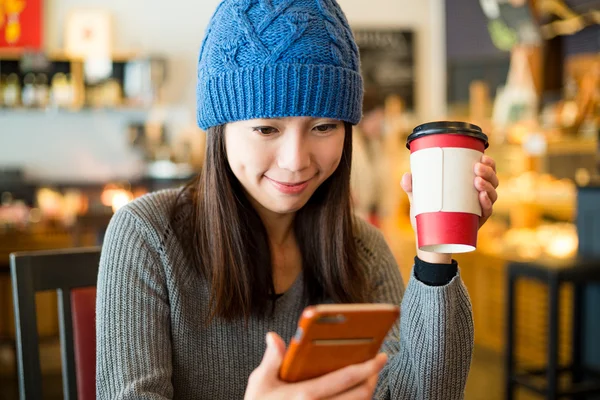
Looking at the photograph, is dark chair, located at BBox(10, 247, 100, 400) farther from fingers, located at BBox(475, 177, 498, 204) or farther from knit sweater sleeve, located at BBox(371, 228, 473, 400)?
fingers, located at BBox(475, 177, 498, 204)

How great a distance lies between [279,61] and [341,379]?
1.98ft

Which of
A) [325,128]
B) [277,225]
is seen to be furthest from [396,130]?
[325,128]

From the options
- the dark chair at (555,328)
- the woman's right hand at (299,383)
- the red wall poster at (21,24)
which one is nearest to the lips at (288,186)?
the woman's right hand at (299,383)

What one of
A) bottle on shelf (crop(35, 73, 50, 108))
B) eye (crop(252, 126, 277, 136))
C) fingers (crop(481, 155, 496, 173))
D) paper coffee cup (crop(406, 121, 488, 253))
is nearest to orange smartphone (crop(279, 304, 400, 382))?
paper coffee cup (crop(406, 121, 488, 253))

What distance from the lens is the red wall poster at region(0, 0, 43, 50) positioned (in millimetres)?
5793

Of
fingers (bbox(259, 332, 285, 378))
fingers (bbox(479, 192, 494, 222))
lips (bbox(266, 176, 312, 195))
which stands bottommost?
fingers (bbox(259, 332, 285, 378))

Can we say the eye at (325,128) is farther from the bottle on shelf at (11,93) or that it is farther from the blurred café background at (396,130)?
the bottle on shelf at (11,93)

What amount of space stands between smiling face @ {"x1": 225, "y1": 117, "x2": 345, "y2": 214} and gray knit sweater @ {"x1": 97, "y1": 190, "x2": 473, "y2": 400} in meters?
0.23

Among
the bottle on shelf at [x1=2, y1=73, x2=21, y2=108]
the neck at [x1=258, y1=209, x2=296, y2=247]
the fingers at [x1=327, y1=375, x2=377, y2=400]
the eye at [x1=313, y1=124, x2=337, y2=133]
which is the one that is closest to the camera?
the fingers at [x1=327, y1=375, x2=377, y2=400]

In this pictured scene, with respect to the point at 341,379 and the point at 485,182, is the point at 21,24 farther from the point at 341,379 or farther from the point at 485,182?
the point at 341,379

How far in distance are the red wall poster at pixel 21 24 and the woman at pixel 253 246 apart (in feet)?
16.7

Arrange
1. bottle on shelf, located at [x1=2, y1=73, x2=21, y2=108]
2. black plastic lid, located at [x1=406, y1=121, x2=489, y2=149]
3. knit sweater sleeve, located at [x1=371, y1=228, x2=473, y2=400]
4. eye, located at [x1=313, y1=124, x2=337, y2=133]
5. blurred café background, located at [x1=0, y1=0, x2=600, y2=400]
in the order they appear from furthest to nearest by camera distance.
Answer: bottle on shelf, located at [x1=2, y1=73, x2=21, y2=108] → blurred café background, located at [x1=0, y1=0, x2=600, y2=400] → eye, located at [x1=313, y1=124, x2=337, y2=133] → knit sweater sleeve, located at [x1=371, y1=228, x2=473, y2=400] → black plastic lid, located at [x1=406, y1=121, x2=489, y2=149]

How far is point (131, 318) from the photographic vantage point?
3.92 ft

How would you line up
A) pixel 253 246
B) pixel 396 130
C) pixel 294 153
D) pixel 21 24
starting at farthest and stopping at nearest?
pixel 396 130
pixel 21 24
pixel 253 246
pixel 294 153
